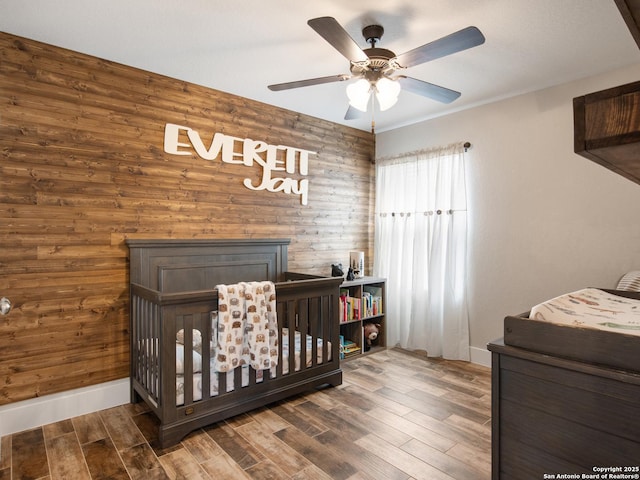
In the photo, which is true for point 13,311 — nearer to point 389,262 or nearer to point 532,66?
point 389,262

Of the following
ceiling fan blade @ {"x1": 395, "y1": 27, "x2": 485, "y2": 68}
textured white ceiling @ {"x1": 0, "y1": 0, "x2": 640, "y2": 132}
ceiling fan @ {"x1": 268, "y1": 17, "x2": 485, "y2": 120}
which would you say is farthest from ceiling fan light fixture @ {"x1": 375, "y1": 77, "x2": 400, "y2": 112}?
textured white ceiling @ {"x1": 0, "y1": 0, "x2": 640, "y2": 132}

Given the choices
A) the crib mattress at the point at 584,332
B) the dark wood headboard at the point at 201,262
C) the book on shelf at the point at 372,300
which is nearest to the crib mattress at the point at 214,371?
the dark wood headboard at the point at 201,262

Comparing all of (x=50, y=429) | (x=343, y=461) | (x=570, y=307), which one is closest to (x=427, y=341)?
(x=343, y=461)

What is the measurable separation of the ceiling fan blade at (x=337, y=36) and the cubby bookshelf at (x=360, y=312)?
2.20m

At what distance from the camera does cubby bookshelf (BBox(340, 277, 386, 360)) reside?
3.65 metres

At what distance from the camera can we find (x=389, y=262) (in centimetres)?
415

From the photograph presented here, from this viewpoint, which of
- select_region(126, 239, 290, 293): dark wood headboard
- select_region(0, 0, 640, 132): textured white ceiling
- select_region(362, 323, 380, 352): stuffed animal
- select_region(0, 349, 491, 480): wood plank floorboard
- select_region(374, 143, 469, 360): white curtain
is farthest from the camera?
select_region(362, 323, 380, 352): stuffed animal

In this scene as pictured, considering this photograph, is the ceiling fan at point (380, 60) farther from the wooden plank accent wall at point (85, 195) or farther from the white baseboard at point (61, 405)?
the white baseboard at point (61, 405)

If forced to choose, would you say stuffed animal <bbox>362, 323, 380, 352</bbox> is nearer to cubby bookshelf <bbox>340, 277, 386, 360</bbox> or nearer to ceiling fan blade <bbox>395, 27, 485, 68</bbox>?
cubby bookshelf <bbox>340, 277, 386, 360</bbox>

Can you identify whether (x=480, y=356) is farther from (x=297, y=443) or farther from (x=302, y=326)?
(x=297, y=443)

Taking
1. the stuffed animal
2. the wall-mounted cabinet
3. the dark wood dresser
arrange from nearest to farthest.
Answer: the wall-mounted cabinet
the dark wood dresser
the stuffed animal

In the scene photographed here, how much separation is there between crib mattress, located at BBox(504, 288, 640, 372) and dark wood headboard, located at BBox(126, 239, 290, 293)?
2435 millimetres

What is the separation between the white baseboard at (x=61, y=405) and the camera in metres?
2.28

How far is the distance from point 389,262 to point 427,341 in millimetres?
927
